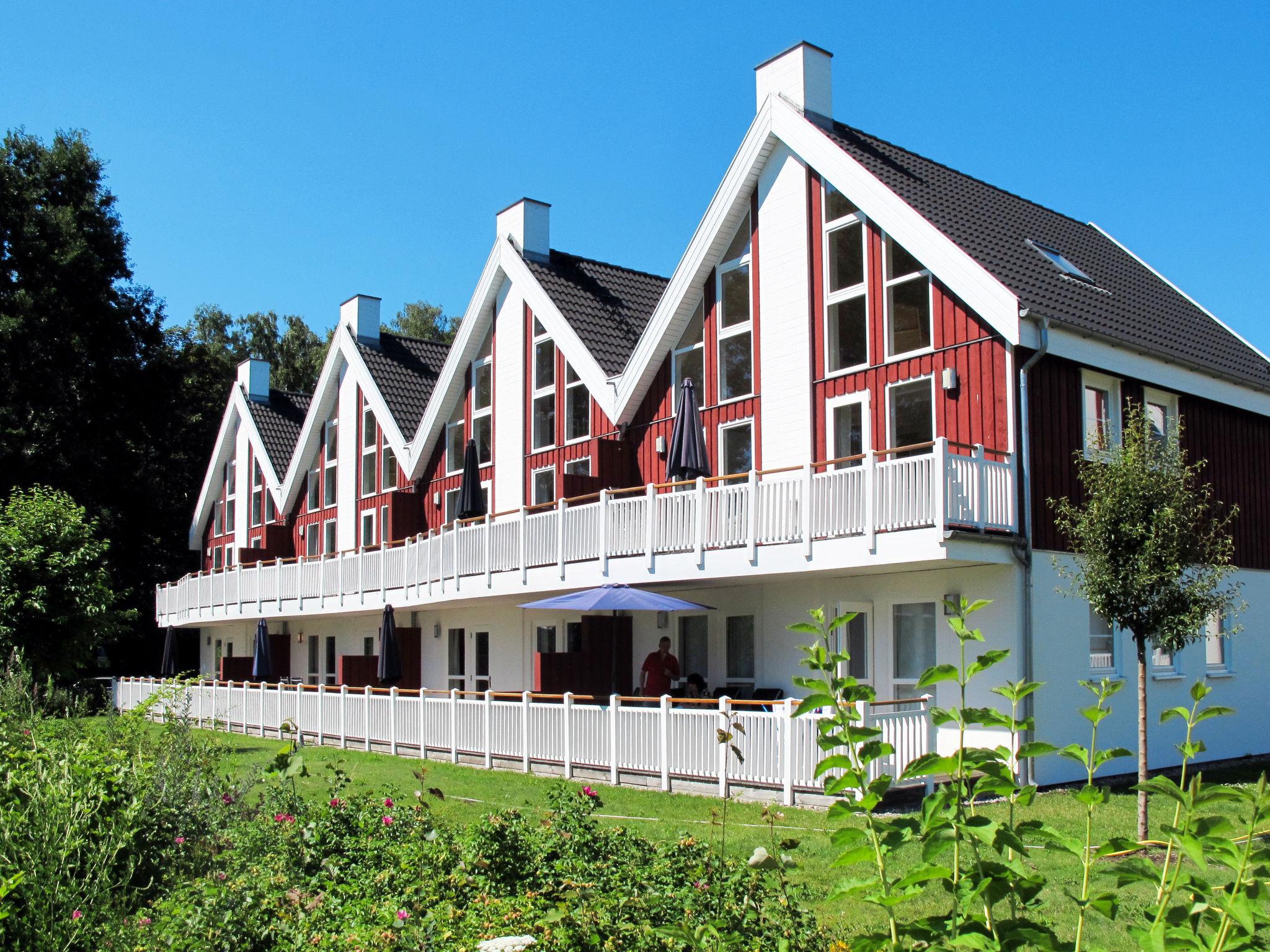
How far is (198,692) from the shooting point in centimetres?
3228

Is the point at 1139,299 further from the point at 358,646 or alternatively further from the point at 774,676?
the point at 358,646

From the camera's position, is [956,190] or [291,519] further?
[291,519]

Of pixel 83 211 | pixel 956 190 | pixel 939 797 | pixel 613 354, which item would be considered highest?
pixel 83 211

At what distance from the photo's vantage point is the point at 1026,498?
16875 mm

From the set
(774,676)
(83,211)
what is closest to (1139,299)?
(774,676)

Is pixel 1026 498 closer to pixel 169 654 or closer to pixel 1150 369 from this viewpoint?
pixel 1150 369

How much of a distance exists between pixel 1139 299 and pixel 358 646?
21450 mm

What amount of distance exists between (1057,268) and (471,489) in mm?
12860

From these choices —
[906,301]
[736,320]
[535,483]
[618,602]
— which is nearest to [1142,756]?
[618,602]

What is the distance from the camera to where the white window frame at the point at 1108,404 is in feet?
59.1

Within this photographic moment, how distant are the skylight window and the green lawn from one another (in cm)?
822

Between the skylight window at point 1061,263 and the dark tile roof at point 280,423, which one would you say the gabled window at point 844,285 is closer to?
the skylight window at point 1061,263

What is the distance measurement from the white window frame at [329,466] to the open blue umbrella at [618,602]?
19666mm

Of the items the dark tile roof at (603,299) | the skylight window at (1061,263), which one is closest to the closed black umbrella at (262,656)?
the dark tile roof at (603,299)
